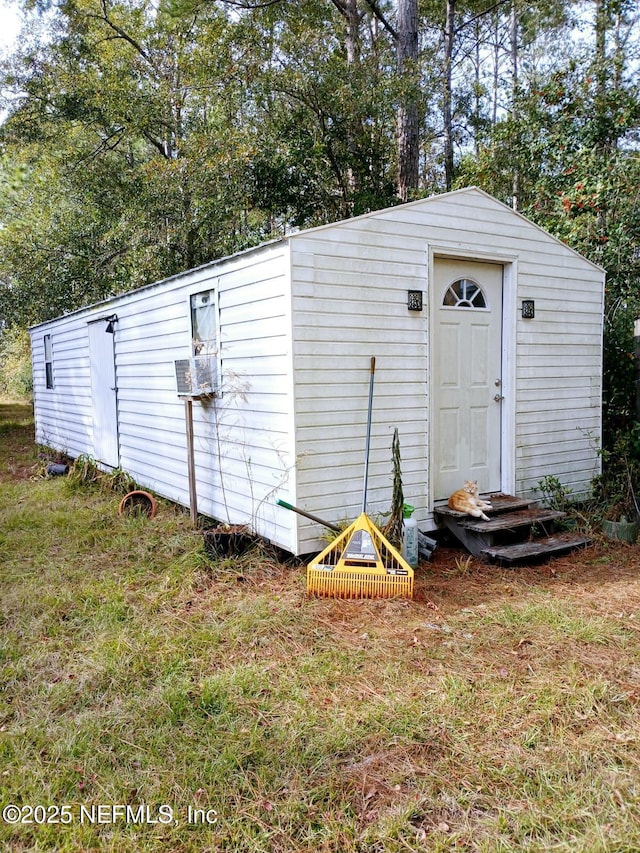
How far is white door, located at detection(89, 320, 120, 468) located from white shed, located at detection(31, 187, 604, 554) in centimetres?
132

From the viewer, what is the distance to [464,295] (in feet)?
16.3

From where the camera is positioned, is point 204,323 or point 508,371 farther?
point 204,323

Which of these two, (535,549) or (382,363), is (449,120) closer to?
(382,363)

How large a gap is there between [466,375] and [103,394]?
16.5 feet

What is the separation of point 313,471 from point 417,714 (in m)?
1.93

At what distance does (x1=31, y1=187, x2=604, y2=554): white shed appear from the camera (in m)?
4.14

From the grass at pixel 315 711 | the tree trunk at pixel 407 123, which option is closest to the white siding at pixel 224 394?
the grass at pixel 315 711

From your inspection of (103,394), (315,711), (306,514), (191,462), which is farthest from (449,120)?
(315,711)

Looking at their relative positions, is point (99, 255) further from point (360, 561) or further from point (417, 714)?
point (417, 714)

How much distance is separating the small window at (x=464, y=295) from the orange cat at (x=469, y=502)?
4.83 feet

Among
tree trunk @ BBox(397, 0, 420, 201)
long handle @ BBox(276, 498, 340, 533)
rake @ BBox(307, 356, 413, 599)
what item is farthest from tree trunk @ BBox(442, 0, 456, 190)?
rake @ BBox(307, 356, 413, 599)

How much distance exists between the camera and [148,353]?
6.48 metres

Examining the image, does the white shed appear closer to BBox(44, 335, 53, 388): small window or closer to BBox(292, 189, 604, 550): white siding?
BBox(292, 189, 604, 550): white siding

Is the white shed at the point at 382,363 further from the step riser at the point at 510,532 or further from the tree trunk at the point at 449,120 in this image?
the tree trunk at the point at 449,120
